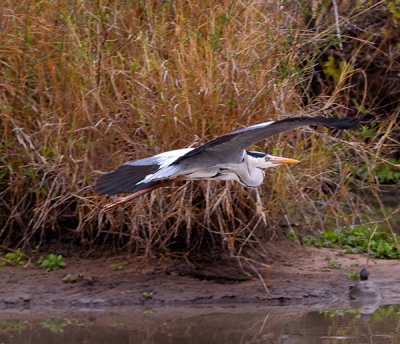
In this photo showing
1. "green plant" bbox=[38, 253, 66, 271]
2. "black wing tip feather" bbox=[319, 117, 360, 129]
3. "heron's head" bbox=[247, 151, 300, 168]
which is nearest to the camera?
"black wing tip feather" bbox=[319, 117, 360, 129]

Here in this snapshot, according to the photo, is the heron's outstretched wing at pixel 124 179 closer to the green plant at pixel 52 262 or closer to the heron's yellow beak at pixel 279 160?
the heron's yellow beak at pixel 279 160

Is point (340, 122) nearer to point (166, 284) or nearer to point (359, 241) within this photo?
point (166, 284)

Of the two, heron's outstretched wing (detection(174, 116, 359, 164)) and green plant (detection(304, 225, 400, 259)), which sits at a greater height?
heron's outstretched wing (detection(174, 116, 359, 164))

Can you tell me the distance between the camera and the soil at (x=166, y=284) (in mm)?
7012

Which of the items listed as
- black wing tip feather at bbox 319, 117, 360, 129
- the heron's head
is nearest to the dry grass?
the heron's head

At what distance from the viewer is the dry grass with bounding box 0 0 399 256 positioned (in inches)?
275

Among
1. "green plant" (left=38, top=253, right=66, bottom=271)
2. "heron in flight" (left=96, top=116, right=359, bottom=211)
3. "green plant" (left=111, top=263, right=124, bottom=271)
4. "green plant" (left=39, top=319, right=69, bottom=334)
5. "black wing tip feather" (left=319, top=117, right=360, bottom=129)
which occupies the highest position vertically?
"black wing tip feather" (left=319, top=117, right=360, bottom=129)

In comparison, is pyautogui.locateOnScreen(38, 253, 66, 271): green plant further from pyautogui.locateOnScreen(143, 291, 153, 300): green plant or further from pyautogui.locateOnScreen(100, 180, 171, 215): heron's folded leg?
pyautogui.locateOnScreen(100, 180, 171, 215): heron's folded leg

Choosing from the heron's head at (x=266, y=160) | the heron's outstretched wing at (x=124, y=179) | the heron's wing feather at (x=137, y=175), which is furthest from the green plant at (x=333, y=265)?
the heron's outstretched wing at (x=124, y=179)

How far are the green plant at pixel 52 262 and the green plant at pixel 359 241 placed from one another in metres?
2.04

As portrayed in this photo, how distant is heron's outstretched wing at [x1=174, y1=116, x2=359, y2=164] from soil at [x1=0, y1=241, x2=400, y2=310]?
43.3 inches

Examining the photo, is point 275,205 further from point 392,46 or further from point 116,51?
point 392,46

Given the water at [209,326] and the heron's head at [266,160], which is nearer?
the water at [209,326]

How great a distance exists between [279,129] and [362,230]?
2.70 m
